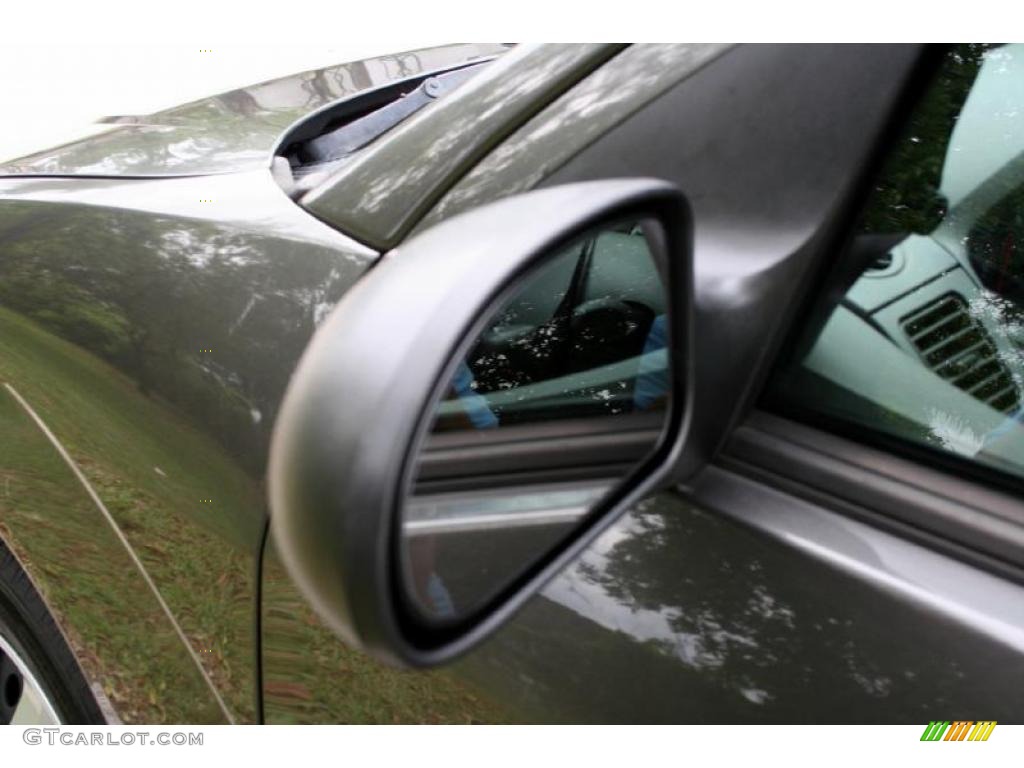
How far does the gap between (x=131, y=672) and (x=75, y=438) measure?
18.1 inches

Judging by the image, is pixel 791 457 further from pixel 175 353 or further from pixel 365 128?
pixel 365 128

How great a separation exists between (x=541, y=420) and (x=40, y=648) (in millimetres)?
1447

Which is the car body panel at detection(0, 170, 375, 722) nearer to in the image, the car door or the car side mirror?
the car side mirror

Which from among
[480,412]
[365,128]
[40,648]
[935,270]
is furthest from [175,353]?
[935,270]

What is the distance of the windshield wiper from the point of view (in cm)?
213

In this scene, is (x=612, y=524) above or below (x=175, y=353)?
below

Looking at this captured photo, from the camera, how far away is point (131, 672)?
195 cm

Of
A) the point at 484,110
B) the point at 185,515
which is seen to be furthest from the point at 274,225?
the point at 185,515

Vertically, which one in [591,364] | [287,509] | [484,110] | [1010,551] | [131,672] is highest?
[484,110]

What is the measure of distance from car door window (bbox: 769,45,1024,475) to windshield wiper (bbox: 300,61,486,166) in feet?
3.62

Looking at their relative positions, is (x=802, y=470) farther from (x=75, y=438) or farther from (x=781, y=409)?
(x=75, y=438)

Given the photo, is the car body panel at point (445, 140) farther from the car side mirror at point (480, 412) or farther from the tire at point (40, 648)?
the tire at point (40, 648)

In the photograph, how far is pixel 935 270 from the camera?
4.01 feet

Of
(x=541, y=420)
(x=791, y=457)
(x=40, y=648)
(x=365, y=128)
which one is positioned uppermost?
(x=365, y=128)
